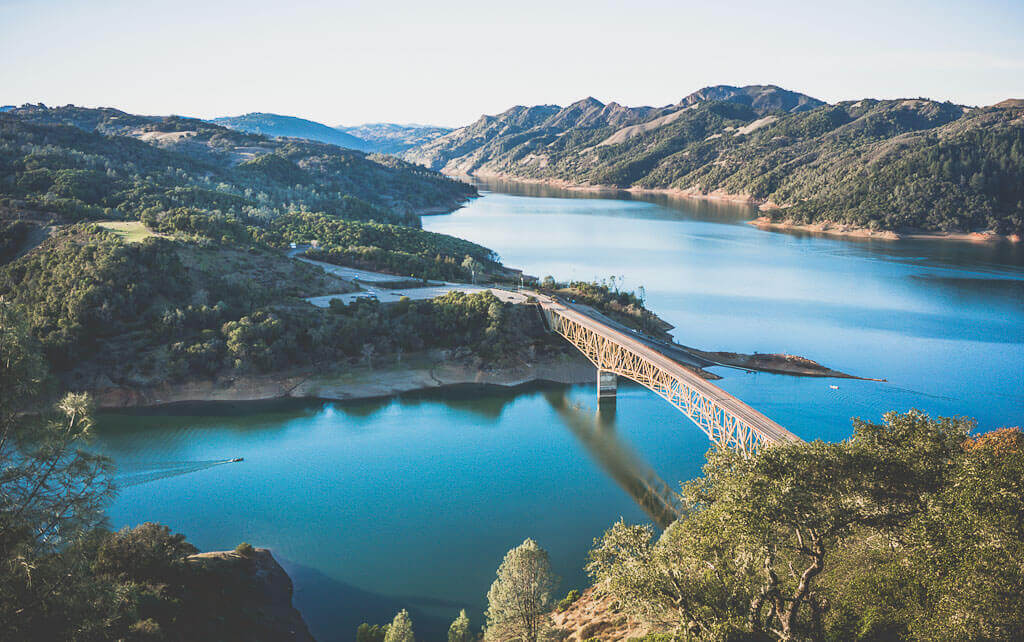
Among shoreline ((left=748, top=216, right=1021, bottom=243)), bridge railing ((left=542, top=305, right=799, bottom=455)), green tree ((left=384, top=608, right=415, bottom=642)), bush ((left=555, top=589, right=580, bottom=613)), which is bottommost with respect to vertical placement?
bush ((left=555, top=589, right=580, bottom=613))

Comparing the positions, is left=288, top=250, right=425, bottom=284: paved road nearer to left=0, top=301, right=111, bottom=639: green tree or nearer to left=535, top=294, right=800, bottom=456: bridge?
left=535, top=294, right=800, bottom=456: bridge

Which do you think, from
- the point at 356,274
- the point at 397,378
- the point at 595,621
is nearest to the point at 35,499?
the point at 595,621

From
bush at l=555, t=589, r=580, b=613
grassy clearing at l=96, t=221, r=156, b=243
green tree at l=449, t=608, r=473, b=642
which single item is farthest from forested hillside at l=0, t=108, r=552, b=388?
green tree at l=449, t=608, r=473, b=642

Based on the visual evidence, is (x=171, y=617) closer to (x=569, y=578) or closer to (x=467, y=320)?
(x=569, y=578)

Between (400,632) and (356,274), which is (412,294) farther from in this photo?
(400,632)

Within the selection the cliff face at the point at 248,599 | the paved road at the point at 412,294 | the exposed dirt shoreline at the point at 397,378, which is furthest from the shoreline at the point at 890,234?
the cliff face at the point at 248,599

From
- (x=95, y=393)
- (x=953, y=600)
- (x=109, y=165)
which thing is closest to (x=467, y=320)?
(x=95, y=393)
